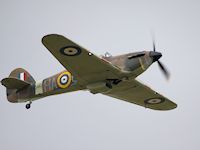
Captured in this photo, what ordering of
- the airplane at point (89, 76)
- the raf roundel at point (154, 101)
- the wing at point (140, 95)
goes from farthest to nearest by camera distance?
1. the raf roundel at point (154, 101)
2. the wing at point (140, 95)
3. the airplane at point (89, 76)

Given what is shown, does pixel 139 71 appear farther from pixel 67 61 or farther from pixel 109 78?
pixel 67 61

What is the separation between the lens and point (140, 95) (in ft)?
90.4

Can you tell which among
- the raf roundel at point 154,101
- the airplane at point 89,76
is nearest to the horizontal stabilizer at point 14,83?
the airplane at point 89,76

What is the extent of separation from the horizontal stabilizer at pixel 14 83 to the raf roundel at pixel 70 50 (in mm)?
5207

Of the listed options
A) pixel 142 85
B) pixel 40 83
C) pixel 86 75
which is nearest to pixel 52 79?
pixel 40 83

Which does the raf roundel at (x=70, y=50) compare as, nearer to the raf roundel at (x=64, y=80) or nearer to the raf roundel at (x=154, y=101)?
the raf roundel at (x=64, y=80)

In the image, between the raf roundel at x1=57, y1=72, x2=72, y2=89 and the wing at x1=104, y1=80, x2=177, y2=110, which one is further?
the wing at x1=104, y1=80, x2=177, y2=110

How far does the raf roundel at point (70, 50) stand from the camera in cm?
2245

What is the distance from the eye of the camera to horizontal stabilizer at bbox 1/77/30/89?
A: 2689cm

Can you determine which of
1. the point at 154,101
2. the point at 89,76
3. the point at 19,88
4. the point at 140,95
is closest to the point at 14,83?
the point at 19,88

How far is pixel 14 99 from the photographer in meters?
27.9

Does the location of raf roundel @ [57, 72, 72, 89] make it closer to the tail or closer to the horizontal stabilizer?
the tail

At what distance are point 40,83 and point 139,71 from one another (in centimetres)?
578

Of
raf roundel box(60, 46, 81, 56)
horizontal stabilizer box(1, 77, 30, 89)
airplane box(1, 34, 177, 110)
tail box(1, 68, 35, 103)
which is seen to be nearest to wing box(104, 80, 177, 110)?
airplane box(1, 34, 177, 110)
